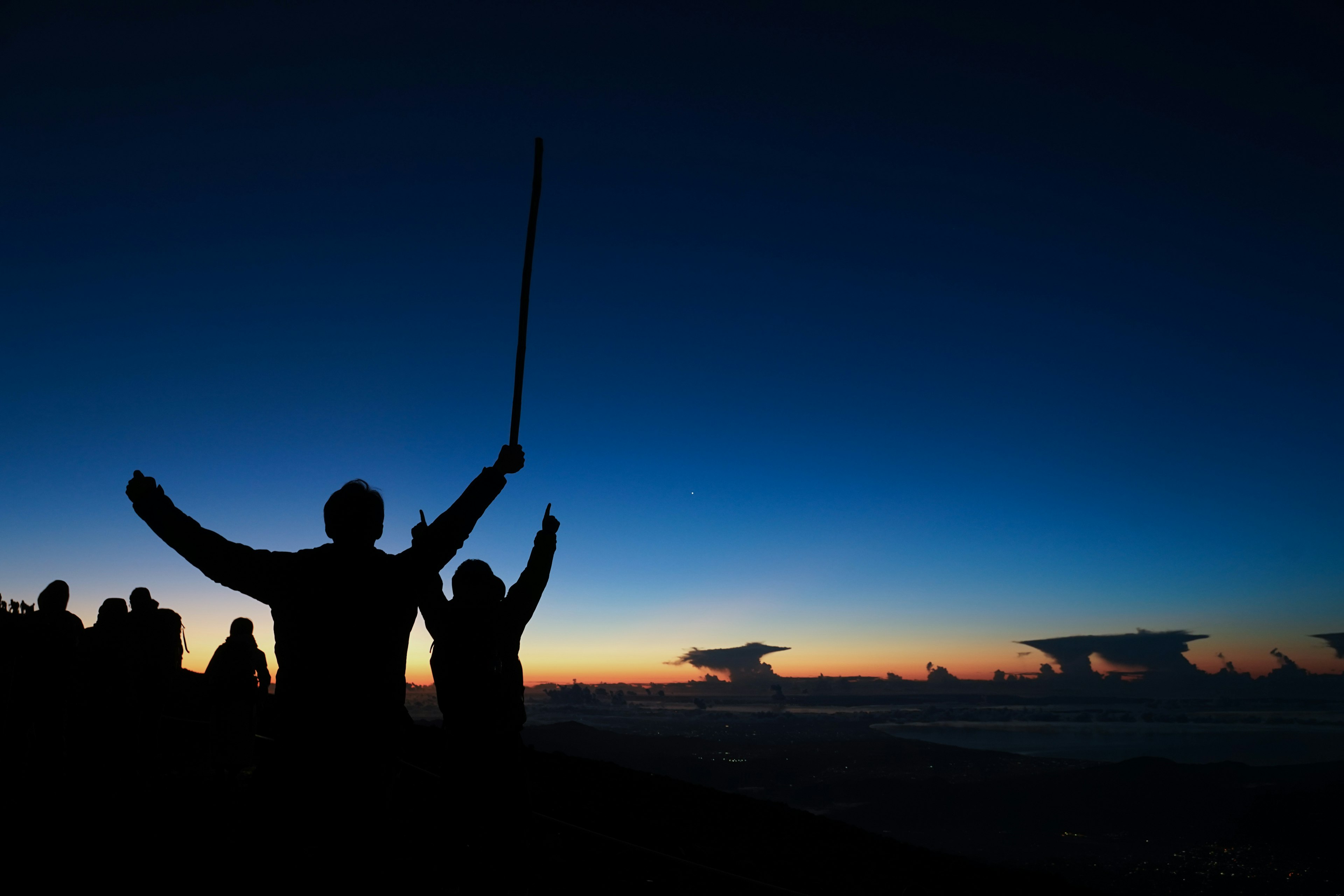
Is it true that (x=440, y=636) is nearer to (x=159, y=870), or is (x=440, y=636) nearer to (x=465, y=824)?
(x=465, y=824)

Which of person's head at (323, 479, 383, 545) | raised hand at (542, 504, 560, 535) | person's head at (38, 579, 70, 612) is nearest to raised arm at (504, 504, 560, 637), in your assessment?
raised hand at (542, 504, 560, 535)

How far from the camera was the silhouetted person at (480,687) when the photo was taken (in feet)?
17.0

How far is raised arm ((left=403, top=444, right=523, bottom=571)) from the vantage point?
7.85 ft

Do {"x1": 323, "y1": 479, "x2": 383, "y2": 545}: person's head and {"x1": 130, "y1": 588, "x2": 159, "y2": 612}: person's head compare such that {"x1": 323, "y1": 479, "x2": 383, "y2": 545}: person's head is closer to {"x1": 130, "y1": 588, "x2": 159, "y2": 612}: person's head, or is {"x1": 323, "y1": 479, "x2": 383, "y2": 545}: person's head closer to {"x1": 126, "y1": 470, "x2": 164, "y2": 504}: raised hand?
{"x1": 126, "y1": 470, "x2": 164, "y2": 504}: raised hand

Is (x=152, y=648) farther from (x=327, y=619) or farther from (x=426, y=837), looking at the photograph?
(x=327, y=619)

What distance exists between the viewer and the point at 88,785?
875cm

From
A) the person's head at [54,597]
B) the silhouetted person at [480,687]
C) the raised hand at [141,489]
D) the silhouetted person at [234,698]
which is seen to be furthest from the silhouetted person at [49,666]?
the raised hand at [141,489]

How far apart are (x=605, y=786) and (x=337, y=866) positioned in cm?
1426

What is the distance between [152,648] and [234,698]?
120cm

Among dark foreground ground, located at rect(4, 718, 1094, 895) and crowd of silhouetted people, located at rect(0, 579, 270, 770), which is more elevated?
crowd of silhouetted people, located at rect(0, 579, 270, 770)

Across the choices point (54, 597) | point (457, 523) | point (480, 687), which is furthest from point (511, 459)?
point (54, 597)

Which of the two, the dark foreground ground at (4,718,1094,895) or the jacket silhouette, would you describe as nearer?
the dark foreground ground at (4,718,1094,895)

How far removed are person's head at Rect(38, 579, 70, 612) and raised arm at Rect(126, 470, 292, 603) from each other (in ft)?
26.6

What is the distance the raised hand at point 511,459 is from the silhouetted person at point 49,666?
27.4 feet
